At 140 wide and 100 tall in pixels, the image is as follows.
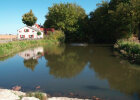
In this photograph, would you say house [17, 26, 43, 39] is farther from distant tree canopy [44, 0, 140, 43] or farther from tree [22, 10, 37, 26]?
tree [22, 10, 37, 26]

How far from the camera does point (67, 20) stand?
2603 inches

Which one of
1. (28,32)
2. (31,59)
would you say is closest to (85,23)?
(28,32)

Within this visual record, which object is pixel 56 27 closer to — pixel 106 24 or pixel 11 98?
pixel 106 24

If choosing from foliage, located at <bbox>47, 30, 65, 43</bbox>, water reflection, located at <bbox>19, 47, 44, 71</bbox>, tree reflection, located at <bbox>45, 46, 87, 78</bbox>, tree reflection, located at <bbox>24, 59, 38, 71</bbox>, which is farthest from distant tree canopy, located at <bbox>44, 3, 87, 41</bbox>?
tree reflection, located at <bbox>24, 59, 38, 71</bbox>

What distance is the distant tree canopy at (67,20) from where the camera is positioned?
215 feet

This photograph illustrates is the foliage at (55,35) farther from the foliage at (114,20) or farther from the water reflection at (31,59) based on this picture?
the water reflection at (31,59)

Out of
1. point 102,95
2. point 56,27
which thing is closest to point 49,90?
point 102,95

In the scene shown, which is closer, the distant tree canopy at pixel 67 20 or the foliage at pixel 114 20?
the foliage at pixel 114 20

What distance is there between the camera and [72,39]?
71.6 m

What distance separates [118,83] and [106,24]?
4891 cm

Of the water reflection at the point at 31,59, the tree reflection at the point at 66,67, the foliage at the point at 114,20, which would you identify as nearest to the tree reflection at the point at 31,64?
the water reflection at the point at 31,59

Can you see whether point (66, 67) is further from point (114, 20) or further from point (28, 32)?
point (28, 32)

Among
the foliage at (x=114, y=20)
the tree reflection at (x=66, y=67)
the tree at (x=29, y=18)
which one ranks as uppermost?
the tree at (x=29, y=18)

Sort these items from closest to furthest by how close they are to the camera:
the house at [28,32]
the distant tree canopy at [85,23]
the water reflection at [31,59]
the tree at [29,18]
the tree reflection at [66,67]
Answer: the tree reflection at [66,67], the water reflection at [31,59], the distant tree canopy at [85,23], the house at [28,32], the tree at [29,18]
